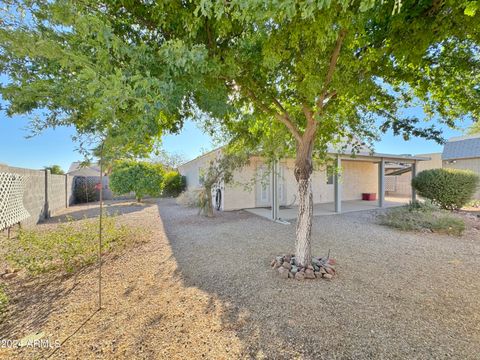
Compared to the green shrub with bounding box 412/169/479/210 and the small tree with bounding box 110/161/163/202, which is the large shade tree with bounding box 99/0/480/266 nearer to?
the green shrub with bounding box 412/169/479/210


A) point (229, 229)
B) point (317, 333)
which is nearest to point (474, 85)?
point (317, 333)

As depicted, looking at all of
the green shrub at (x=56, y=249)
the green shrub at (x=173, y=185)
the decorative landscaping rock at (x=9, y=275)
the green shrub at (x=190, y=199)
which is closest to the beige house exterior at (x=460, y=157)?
the green shrub at (x=190, y=199)

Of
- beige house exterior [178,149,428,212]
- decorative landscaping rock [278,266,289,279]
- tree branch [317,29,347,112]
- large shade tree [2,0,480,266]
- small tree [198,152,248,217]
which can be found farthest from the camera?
beige house exterior [178,149,428,212]

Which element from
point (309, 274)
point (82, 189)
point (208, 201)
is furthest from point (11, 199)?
point (82, 189)

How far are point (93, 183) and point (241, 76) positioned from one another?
50.9ft

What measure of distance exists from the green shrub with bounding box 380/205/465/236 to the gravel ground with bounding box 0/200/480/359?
1.64 metres

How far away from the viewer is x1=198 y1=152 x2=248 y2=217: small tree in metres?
8.15

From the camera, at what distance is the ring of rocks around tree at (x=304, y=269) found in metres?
3.59

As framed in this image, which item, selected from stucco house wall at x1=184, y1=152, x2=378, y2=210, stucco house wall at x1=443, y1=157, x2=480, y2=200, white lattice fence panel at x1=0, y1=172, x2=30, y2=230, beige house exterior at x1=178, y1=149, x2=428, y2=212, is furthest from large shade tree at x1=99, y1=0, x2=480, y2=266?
stucco house wall at x1=443, y1=157, x2=480, y2=200

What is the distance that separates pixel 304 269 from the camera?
12.2 feet

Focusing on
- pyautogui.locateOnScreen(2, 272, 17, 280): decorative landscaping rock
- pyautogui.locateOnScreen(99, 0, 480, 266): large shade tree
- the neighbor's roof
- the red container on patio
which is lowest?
pyautogui.locateOnScreen(2, 272, 17, 280): decorative landscaping rock

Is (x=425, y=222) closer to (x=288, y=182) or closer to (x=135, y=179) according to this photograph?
(x=288, y=182)

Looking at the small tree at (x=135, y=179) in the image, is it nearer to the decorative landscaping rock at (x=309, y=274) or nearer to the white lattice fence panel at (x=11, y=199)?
the white lattice fence panel at (x=11, y=199)

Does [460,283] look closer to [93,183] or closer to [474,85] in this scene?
[474,85]
